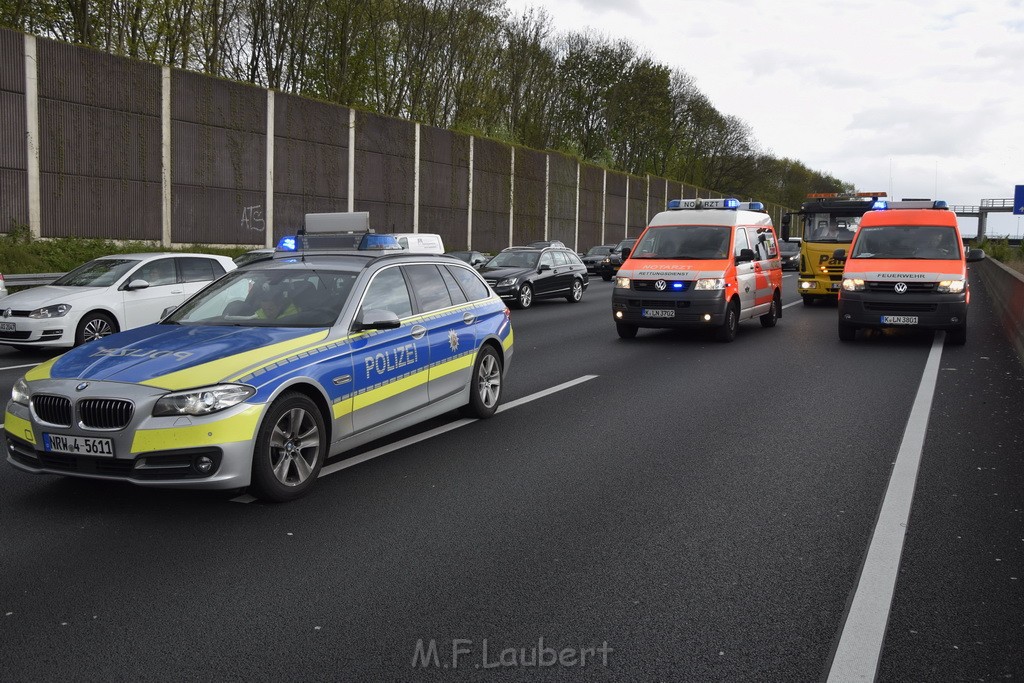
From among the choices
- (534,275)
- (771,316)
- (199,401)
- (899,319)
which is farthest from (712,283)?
(199,401)

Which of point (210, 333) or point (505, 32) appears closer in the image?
point (210, 333)

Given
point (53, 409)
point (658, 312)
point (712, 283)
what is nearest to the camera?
point (53, 409)

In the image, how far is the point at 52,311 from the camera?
13227mm

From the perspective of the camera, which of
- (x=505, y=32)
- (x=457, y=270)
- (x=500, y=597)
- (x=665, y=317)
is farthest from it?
(x=505, y=32)

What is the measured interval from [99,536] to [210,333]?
5.29ft

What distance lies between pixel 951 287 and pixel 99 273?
1283cm

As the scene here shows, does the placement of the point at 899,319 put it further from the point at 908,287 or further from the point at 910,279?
the point at 910,279

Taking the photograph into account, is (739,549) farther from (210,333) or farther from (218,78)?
(218,78)

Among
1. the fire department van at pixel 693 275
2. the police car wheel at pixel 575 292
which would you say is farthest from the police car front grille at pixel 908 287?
the police car wheel at pixel 575 292

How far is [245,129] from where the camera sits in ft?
103

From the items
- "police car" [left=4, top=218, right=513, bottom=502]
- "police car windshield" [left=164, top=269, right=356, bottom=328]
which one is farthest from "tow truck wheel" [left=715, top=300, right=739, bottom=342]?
"police car windshield" [left=164, top=269, right=356, bottom=328]

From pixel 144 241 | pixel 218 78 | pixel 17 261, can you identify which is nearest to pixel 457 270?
pixel 17 261

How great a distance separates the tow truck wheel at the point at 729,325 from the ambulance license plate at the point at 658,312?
0.83 meters

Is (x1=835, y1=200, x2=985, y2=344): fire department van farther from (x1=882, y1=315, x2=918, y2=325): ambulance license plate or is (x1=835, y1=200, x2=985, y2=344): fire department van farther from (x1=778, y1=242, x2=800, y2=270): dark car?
(x1=778, y1=242, x2=800, y2=270): dark car
